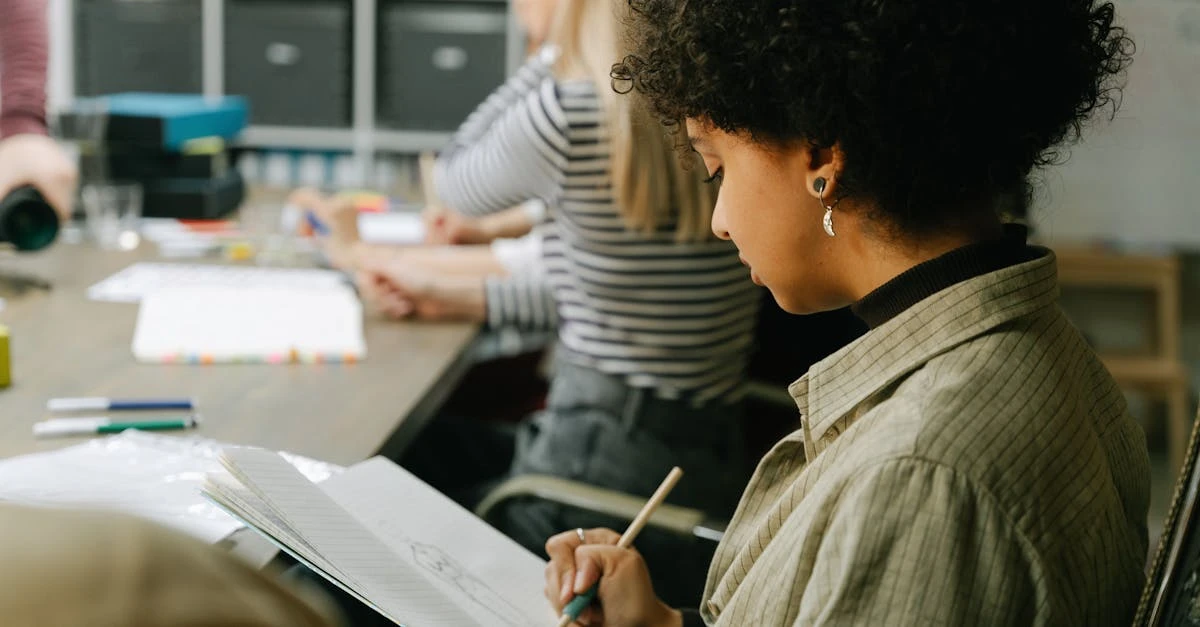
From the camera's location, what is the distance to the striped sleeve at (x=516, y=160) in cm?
163

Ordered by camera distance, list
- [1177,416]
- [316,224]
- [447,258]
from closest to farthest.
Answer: [447,258] < [316,224] < [1177,416]

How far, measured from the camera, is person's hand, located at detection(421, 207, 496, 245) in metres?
2.34

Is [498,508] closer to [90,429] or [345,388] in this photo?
[345,388]

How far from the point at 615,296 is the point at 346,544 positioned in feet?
2.64

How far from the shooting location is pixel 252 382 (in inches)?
55.2

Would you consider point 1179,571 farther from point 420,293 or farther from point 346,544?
point 420,293

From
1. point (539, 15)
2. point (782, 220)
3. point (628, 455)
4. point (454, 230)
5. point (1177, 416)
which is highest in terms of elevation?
point (539, 15)

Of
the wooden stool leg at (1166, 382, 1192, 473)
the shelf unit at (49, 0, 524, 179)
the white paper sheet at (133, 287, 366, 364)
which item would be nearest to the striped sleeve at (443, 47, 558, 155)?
the white paper sheet at (133, 287, 366, 364)

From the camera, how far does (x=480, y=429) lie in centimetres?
204

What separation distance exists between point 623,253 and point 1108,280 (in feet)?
7.22

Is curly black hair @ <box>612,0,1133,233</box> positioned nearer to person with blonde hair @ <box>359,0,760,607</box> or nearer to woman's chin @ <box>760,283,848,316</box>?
woman's chin @ <box>760,283,848,316</box>

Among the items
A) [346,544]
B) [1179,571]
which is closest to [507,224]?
[346,544]

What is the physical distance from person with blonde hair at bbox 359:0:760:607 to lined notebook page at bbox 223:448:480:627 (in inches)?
23.0

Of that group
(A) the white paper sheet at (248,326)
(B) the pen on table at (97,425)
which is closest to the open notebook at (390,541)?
(B) the pen on table at (97,425)
